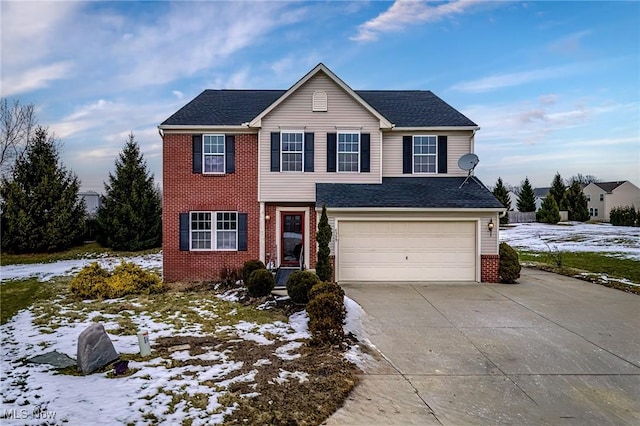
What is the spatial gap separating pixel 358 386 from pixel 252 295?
6295mm

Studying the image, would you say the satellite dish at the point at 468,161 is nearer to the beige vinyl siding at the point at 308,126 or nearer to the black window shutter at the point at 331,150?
the beige vinyl siding at the point at 308,126

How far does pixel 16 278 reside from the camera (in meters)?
15.1

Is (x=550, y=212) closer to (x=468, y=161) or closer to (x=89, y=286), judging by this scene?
(x=468, y=161)

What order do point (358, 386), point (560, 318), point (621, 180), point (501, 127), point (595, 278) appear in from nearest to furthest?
point (358, 386), point (560, 318), point (595, 278), point (501, 127), point (621, 180)

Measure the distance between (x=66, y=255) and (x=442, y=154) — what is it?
21154 millimetres

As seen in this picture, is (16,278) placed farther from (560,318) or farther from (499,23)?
(499,23)

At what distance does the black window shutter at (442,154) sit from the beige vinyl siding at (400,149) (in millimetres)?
131

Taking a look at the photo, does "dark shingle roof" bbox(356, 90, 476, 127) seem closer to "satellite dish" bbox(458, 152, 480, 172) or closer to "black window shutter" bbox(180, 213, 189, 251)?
"satellite dish" bbox(458, 152, 480, 172)

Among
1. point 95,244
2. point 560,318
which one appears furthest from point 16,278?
point 560,318

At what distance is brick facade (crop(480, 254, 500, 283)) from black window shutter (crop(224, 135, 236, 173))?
9696 mm

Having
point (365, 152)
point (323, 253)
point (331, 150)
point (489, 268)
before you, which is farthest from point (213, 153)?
point (489, 268)

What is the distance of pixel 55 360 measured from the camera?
247 inches

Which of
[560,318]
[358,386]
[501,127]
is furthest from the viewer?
[501,127]

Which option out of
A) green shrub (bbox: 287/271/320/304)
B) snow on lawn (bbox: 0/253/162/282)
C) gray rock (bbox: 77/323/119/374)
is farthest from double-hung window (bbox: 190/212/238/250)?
gray rock (bbox: 77/323/119/374)
